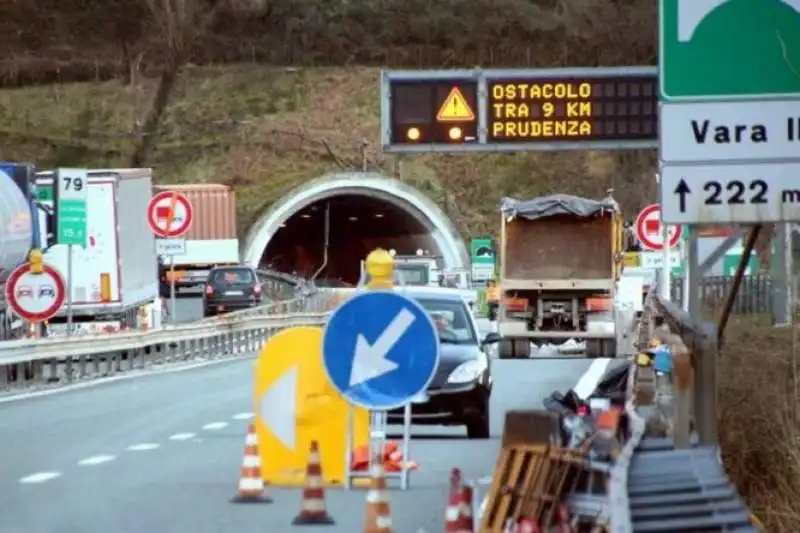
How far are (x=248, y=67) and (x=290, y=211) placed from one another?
14061 mm

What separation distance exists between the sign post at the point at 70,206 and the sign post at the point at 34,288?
2417 millimetres

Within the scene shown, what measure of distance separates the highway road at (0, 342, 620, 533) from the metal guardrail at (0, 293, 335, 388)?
1004 millimetres

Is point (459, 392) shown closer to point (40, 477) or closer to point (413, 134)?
point (40, 477)

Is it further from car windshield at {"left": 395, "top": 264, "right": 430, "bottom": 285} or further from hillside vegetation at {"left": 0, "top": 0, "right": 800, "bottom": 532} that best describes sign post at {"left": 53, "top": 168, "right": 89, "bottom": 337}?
hillside vegetation at {"left": 0, "top": 0, "right": 800, "bottom": 532}

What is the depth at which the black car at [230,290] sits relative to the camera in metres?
62.4

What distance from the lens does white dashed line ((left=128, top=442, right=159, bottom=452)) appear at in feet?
64.4

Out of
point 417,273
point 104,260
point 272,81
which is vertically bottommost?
point 417,273

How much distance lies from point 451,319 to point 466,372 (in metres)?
1.55

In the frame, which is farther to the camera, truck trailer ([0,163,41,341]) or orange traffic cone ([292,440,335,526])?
truck trailer ([0,163,41,341])

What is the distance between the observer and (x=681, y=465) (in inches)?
382

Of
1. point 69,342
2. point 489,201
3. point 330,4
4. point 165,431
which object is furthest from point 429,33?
point 165,431

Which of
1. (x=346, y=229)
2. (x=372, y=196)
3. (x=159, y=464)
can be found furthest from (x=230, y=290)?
(x=159, y=464)

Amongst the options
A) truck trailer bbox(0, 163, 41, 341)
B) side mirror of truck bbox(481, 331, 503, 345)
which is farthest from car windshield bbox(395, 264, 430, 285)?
side mirror of truck bbox(481, 331, 503, 345)

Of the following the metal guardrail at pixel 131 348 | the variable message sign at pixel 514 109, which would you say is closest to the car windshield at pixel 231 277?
the metal guardrail at pixel 131 348
